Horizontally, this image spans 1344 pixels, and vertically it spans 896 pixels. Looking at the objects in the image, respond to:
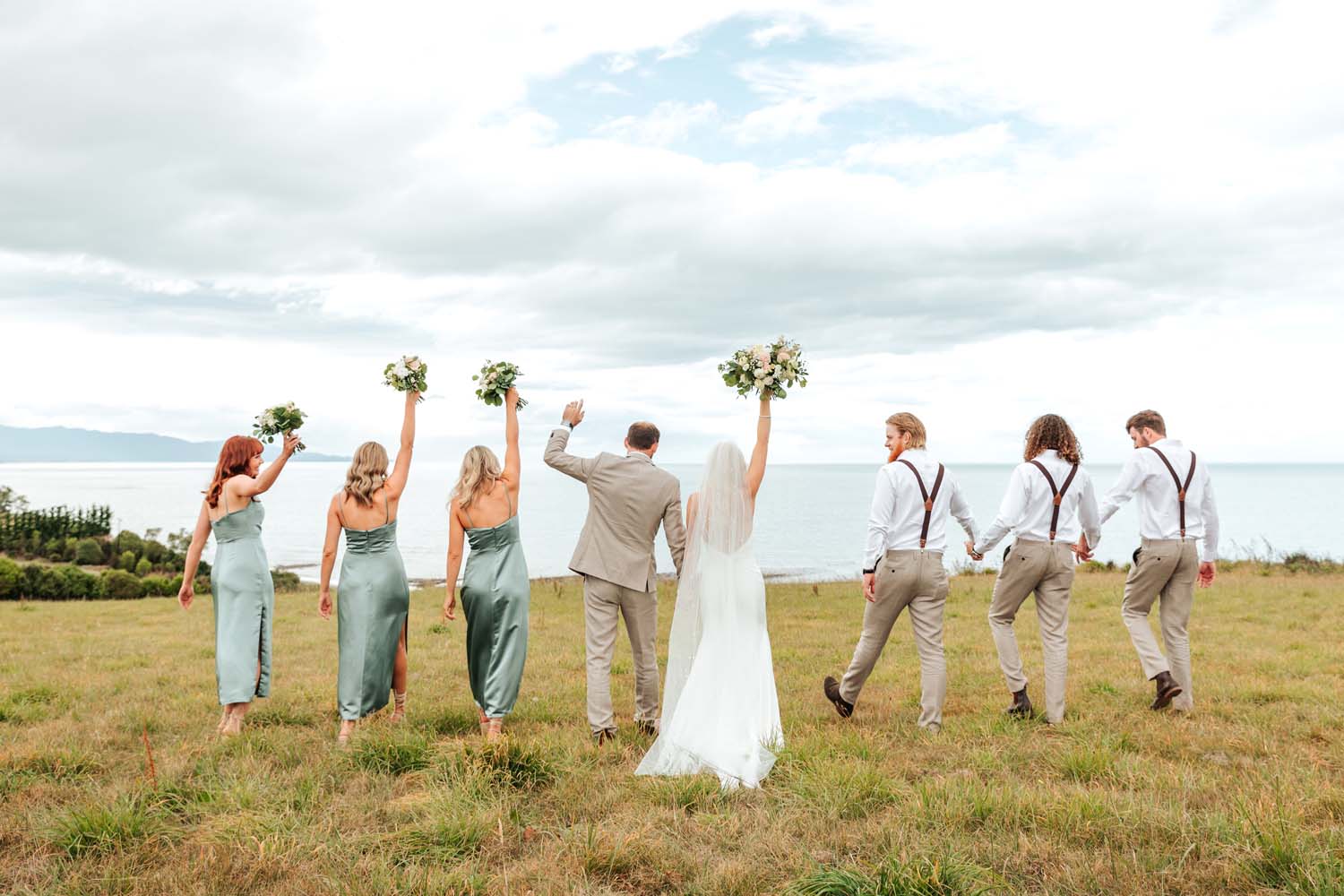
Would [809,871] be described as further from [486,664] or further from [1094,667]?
[1094,667]

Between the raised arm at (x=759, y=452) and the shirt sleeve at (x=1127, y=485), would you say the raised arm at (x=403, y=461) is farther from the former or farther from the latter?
the shirt sleeve at (x=1127, y=485)

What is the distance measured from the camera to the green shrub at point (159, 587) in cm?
2567

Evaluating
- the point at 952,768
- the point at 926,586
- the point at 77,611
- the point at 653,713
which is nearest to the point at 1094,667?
the point at 926,586

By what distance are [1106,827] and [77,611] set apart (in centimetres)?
2120

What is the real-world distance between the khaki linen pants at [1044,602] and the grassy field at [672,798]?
39cm

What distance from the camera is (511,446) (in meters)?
7.58

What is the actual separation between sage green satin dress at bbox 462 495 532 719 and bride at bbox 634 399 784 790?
1360 mm

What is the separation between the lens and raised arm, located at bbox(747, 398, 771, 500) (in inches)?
283

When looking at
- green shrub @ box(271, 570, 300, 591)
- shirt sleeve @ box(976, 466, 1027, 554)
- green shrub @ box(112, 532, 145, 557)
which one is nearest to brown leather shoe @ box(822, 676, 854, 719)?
shirt sleeve @ box(976, 466, 1027, 554)

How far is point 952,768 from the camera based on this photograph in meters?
6.31

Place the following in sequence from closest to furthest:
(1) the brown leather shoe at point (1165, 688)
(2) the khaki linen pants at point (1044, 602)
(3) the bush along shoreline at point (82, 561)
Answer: (2) the khaki linen pants at point (1044, 602), (1) the brown leather shoe at point (1165, 688), (3) the bush along shoreline at point (82, 561)

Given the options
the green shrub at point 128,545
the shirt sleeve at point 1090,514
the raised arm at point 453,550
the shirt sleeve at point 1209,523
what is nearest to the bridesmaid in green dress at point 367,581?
the raised arm at point 453,550

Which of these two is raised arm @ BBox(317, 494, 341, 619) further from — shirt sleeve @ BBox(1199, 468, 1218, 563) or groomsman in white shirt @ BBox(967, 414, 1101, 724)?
shirt sleeve @ BBox(1199, 468, 1218, 563)

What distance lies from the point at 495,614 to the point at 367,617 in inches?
46.1
